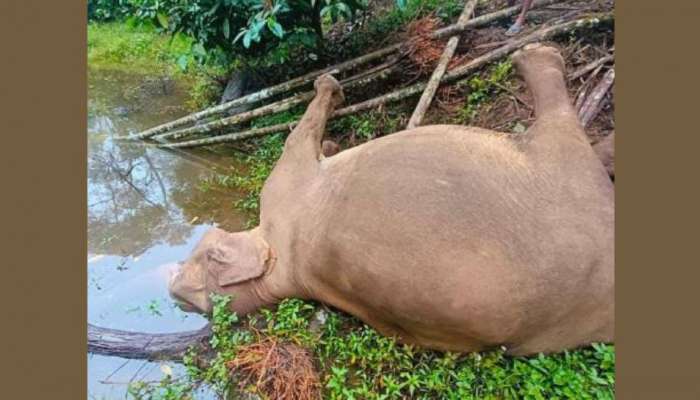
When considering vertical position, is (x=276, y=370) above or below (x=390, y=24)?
below

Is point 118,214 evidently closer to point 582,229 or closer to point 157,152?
point 157,152

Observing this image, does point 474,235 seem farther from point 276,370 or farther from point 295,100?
point 295,100

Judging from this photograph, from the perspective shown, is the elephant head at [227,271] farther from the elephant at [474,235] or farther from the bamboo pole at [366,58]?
the bamboo pole at [366,58]

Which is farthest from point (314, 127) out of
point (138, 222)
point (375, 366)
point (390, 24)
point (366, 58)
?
point (390, 24)

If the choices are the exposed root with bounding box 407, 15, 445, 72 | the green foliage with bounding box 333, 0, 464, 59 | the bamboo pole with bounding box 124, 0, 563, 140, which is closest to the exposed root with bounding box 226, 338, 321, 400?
the bamboo pole with bounding box 124, 0, 563, 140

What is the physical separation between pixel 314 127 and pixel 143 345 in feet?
6.75

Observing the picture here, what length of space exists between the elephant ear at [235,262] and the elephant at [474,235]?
258 mm

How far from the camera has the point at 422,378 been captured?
3.00m

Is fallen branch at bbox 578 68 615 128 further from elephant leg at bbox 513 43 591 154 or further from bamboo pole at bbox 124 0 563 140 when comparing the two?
bamboo pole at bbox 124 0 563 140

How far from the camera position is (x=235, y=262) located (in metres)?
3.59

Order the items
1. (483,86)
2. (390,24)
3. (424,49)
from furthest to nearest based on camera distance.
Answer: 1. (390,24)
2. (424,49)
3. (483,86)

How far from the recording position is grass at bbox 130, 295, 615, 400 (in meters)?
2.83

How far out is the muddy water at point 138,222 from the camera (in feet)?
12.6

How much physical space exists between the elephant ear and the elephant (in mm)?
258
